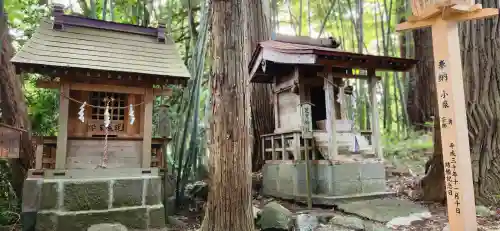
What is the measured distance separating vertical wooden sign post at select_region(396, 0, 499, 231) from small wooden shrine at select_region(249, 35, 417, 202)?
12.6ft

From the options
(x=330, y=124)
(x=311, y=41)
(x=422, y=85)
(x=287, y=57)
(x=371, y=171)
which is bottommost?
(x=371, y=171)

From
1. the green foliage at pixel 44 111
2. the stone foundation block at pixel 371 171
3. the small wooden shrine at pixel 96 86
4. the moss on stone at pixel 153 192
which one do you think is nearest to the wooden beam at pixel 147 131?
the small wooden shrine at pixel 96 86

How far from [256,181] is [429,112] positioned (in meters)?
8.24

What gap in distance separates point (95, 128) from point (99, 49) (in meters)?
1.80

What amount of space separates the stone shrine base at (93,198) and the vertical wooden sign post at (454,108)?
5679 mm

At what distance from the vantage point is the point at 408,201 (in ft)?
26.9

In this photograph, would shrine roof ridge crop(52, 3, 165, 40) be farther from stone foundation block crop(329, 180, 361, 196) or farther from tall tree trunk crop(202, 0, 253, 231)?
stone foundation block crop(329, 180, 361, 196)

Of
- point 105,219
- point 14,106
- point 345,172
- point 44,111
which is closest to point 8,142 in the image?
point 105,219

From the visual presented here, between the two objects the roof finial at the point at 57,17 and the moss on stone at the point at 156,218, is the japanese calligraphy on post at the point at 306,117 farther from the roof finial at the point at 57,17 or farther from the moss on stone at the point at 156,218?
the roof finial at the point at 57,17

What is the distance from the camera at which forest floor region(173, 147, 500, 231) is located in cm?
635

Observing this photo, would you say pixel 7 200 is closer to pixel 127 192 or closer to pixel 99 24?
pixel 127 192

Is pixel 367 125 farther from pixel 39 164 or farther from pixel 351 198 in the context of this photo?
pixel 39 164

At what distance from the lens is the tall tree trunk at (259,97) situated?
37.2ft

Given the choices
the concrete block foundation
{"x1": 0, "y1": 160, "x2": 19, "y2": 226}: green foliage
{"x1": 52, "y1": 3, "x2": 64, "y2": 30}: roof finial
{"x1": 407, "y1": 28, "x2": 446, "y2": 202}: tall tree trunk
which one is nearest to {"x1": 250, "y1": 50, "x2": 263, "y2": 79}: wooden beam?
the concrete block foundation
